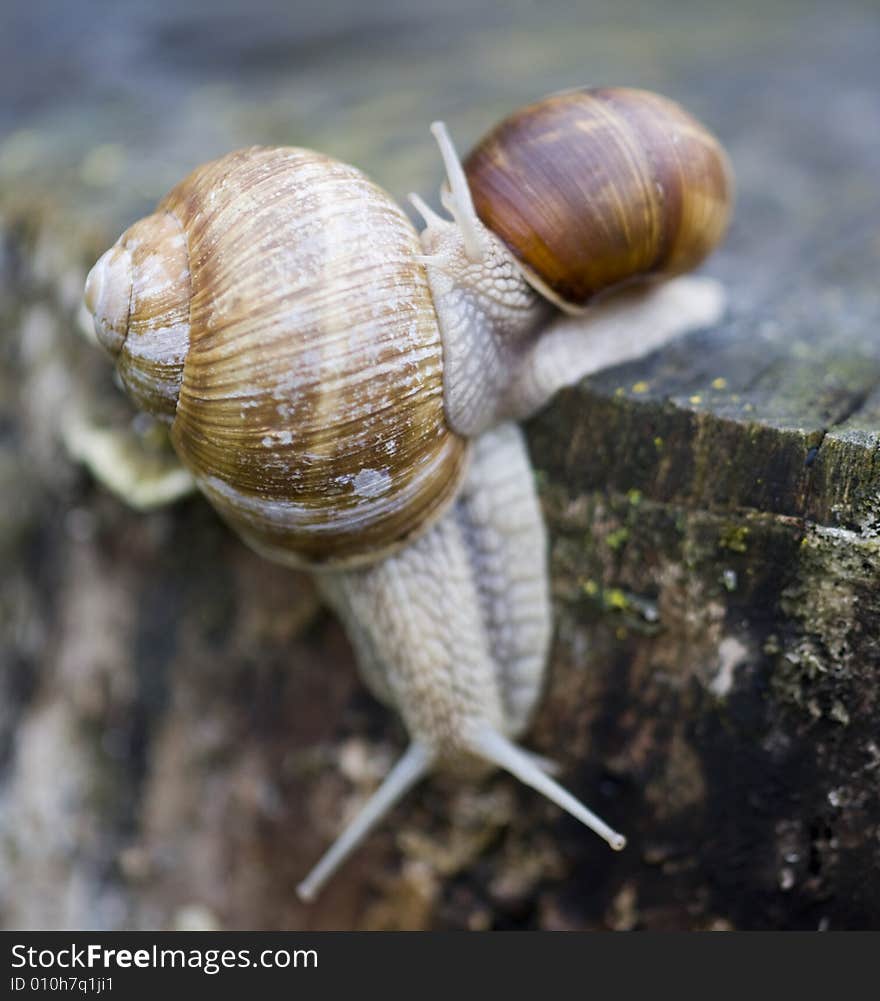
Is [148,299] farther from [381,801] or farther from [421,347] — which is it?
[381,801]

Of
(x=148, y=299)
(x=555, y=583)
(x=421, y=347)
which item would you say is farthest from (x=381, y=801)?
(x=148, y=299)

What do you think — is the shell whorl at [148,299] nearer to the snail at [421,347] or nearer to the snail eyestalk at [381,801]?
the snail at [421,347]

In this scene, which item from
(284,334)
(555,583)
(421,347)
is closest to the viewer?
(284,334)

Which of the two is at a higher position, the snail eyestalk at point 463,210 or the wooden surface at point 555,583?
the snail eyestalk at point 463,210

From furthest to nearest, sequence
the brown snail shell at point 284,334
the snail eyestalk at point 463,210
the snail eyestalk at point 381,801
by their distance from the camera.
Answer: the snail eyestalk at point 381,801, the snail eyestalk at point 463,210, the brown snail shell at point 284,334

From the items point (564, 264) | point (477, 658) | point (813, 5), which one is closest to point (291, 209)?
point (564, 264)

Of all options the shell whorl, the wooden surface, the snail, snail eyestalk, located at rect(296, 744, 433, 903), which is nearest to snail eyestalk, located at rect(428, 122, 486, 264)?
the snail

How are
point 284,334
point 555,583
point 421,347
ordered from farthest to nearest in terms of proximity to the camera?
point 555,583 < point 421,347 < point 284,334

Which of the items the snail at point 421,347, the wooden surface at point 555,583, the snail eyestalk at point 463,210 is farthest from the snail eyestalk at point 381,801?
the snail eyestalk at point 463,210
